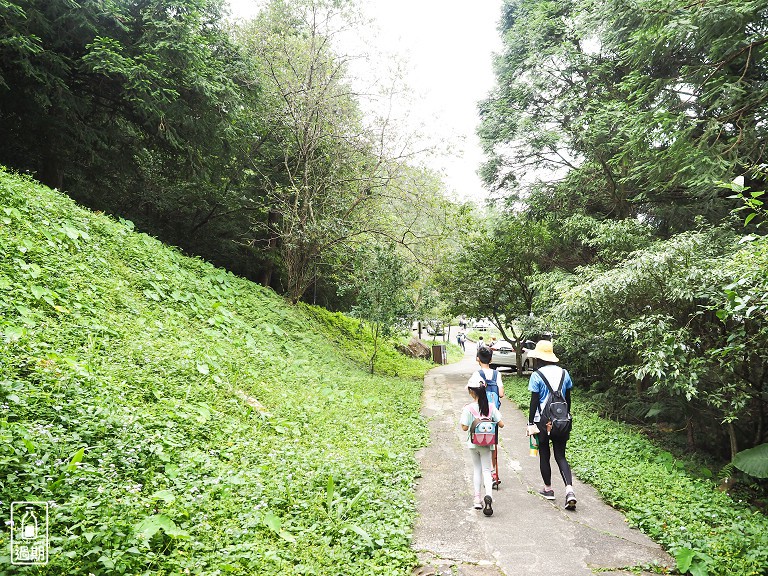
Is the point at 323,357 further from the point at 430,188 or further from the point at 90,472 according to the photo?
→ the point at 90,472

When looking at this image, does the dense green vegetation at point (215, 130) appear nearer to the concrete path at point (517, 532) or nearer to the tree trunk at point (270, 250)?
the tree trunk at point (270, 250)

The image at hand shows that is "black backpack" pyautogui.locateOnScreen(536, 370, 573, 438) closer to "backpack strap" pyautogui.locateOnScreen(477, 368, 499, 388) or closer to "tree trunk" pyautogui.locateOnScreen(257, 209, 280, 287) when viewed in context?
"backpack strap" pyautogui.locateOnScreen(477, 368, 499, 388)

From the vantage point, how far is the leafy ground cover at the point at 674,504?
3.74 meters

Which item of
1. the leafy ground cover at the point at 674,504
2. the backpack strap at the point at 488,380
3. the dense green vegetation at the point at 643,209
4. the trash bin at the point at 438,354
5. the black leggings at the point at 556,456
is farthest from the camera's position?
the trash bin at the point at 438,354

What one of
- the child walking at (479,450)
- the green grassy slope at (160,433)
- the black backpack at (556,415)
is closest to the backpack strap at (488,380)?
the child walking at (479,450)

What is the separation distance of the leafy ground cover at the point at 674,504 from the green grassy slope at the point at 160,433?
8.42 ft

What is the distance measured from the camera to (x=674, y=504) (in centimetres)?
498

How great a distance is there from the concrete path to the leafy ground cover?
208mm

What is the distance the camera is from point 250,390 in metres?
7.13

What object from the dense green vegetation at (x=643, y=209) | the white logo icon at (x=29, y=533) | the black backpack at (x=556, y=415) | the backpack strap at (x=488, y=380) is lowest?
the white logo icon at (x=29, y=533)

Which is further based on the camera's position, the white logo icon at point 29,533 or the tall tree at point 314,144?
the tall tree at point 314,144

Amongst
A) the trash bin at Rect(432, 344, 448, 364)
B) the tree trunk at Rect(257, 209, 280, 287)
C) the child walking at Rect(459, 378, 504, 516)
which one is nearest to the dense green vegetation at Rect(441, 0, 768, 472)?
the child walking at Rect(459, 378, 504, 516)

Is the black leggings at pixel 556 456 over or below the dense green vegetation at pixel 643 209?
below

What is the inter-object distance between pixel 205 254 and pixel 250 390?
1084 cm
